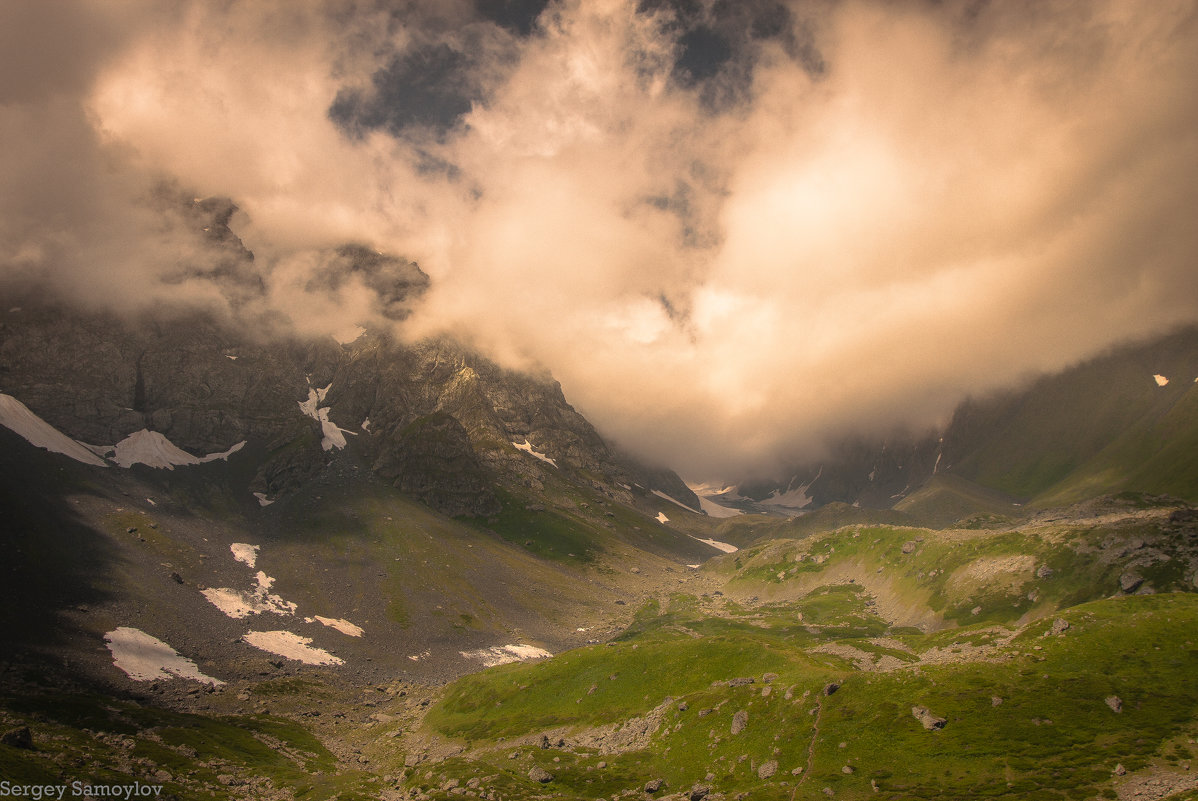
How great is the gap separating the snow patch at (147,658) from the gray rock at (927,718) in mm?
148971

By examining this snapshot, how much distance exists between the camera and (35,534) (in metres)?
186

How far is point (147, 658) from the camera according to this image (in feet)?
461

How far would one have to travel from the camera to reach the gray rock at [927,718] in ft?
208

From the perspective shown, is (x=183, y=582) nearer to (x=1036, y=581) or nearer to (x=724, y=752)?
(x=724, y=752)

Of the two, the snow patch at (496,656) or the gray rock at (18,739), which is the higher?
the snow patch at (496,656)

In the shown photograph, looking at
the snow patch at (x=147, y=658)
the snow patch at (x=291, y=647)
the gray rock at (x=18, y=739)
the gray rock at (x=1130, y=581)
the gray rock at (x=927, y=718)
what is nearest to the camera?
the gray rock at (x=927, y=718)

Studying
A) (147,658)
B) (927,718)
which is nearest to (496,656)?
(147,658)

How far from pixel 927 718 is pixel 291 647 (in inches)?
7015

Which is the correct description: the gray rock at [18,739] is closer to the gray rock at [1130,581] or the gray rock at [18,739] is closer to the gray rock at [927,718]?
the gray rock at [927,718]

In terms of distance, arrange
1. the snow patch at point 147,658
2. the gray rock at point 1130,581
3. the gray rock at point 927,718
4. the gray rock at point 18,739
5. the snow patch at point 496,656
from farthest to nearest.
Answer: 1. the snow patch at point 496,656
2. the snow patch at point 147,658
3. the gray rock at point 1130,581
4. the gray rock at point 18,739
5. the gray rock at point 927,718

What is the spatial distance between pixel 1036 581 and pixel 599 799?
439 feet

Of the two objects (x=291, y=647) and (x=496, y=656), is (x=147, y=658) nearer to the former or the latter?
(x=291, y=647)

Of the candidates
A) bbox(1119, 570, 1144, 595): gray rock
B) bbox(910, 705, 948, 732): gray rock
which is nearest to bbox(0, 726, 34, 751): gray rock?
bbox(910, 705, 948, 732): gray rock

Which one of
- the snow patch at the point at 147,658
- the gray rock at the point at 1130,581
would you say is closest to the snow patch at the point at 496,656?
the snow patch at the point at 147,658
